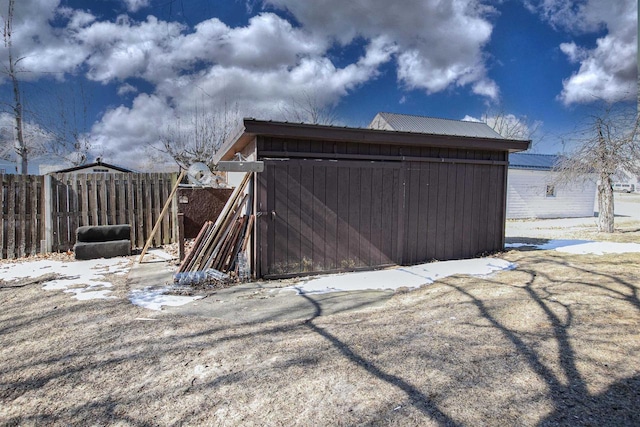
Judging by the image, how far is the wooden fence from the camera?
19.7ft

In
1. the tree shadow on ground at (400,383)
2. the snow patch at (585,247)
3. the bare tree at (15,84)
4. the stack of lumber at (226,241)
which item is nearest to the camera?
the tree shadow on ground at (400,383)

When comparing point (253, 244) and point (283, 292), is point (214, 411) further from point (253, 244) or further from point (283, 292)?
point (253, 244)

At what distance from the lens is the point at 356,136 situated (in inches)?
195

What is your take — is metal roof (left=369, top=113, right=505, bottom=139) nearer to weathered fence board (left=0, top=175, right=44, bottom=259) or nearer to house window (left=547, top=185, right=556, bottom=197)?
house window (left=547, top=185, right=556, bottom=197)

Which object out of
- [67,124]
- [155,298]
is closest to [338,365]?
[155,298]

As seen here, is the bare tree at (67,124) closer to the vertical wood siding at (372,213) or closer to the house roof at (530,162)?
the vertical wood siding at (372,213)

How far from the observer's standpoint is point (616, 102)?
31.8ft

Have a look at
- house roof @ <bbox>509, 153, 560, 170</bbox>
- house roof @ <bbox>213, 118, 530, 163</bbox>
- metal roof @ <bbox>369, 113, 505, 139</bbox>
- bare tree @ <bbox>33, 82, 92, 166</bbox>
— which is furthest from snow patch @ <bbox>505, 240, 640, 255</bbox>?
bare tree @ <bbox>33, 82, 92, 166</bbox>

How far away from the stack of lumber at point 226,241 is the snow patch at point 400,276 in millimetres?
1078

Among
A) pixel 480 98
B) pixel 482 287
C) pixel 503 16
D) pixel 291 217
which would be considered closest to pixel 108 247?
pixel 291 217

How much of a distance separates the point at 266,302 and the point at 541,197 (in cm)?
1592

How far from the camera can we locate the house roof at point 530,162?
15.2m

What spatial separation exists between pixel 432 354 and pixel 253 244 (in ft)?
9.86

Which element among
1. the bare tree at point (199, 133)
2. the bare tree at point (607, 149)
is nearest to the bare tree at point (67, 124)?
the bare tree at point (199, 133)
